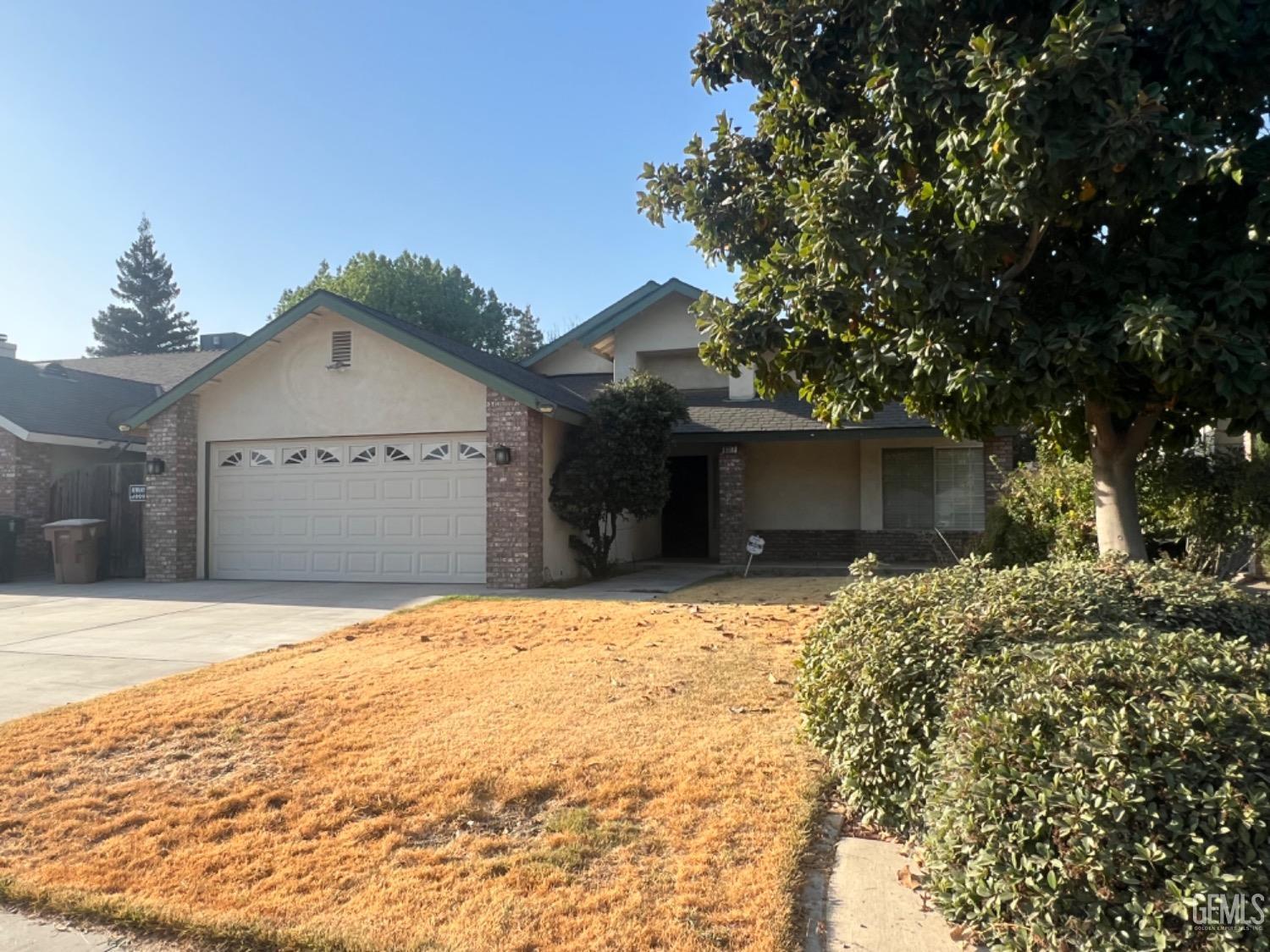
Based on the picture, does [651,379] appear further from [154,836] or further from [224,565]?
[154,836]

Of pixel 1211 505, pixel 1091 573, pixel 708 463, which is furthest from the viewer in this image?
pixel 708 463

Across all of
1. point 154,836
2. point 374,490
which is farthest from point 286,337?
point 154,836

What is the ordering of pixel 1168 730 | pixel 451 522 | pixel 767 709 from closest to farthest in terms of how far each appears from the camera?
pixel 1168 730 < pixel 767 709 < pixel 451 522

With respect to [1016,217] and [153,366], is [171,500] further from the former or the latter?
[1016,217]

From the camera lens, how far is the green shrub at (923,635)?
135 inches

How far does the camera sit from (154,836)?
3768mm

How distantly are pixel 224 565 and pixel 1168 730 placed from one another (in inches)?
606

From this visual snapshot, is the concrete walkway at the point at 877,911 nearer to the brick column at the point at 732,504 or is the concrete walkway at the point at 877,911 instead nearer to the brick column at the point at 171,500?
the brick column at the point at 732,504

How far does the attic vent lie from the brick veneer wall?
281 inches

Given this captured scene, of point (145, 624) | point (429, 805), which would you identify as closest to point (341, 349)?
point (145, 624)

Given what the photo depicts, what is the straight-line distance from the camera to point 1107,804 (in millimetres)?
2250

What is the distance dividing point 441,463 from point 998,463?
9394 millimetres

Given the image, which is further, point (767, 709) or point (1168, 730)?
point (767, 709)

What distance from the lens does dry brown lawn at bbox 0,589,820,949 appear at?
3049 mm
